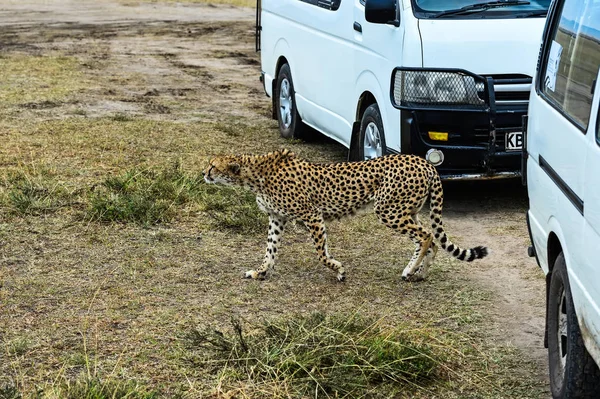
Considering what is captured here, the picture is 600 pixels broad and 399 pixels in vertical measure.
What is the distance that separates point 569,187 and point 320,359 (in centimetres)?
144

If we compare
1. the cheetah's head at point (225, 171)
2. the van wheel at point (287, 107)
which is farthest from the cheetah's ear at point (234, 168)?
the van wheel at point (287, 107)

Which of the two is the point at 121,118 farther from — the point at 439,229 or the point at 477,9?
the point at 439,229

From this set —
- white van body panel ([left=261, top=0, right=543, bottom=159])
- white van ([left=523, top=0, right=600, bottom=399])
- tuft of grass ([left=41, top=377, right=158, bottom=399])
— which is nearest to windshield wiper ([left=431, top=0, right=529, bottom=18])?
white van body panel ([left=261, top=0, right=543, bottom=159])

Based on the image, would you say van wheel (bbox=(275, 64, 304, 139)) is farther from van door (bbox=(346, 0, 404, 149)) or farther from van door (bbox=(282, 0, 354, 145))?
van door (bbox=(346, 0, 404, 149))

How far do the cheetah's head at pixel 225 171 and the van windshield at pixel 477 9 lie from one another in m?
1.97

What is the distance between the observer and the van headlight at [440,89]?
7734mm

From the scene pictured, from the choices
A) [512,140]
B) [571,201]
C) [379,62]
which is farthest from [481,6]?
[571,201]

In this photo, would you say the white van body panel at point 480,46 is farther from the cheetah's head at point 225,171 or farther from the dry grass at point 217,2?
the dry grass at point 217,2

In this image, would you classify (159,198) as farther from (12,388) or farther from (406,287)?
(12,388)

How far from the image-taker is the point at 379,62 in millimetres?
8281

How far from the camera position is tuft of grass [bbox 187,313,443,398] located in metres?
4.94

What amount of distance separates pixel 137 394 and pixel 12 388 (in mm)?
523

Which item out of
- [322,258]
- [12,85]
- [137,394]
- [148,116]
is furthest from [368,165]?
[12,85]

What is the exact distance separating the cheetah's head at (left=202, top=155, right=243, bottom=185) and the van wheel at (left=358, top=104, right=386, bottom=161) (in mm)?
1806
